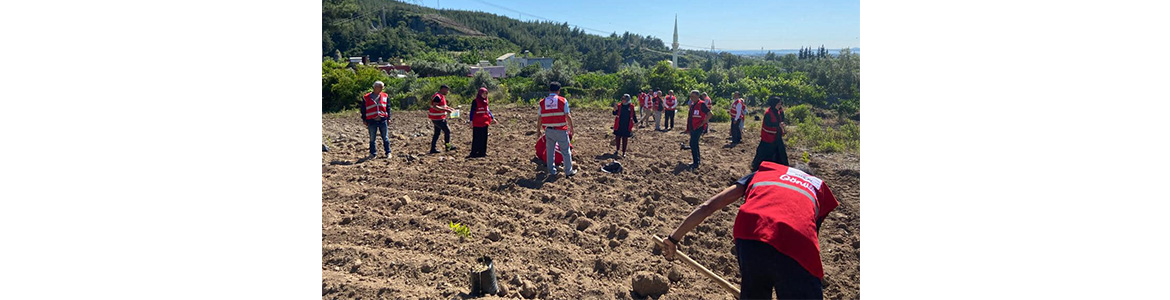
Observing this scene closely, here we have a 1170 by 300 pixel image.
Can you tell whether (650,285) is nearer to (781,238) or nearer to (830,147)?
(781,238)

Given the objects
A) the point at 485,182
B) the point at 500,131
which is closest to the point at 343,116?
the point at 500,131

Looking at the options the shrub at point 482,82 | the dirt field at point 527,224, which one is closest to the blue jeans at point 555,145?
the dirt field at point 527,224

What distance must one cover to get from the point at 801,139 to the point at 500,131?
18.8 ft

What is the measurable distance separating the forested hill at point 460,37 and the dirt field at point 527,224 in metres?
27.3

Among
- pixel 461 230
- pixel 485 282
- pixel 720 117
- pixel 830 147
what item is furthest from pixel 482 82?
pixel 485 282

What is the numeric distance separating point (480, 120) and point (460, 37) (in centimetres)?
6670

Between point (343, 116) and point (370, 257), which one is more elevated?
point (343, 116)

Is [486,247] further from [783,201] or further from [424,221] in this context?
[783,201]

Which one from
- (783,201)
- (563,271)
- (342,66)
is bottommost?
(563,271)

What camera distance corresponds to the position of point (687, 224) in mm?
2578

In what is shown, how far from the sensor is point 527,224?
4465mm

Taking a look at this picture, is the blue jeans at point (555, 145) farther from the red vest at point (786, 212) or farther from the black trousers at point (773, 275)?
the black trousers at point (773, 275)

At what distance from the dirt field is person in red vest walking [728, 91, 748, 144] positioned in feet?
7.09

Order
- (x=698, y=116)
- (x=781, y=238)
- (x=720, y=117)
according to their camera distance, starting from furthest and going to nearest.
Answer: (x=720, y=117)
(x=698, y=116)
(x=781, y=238)
